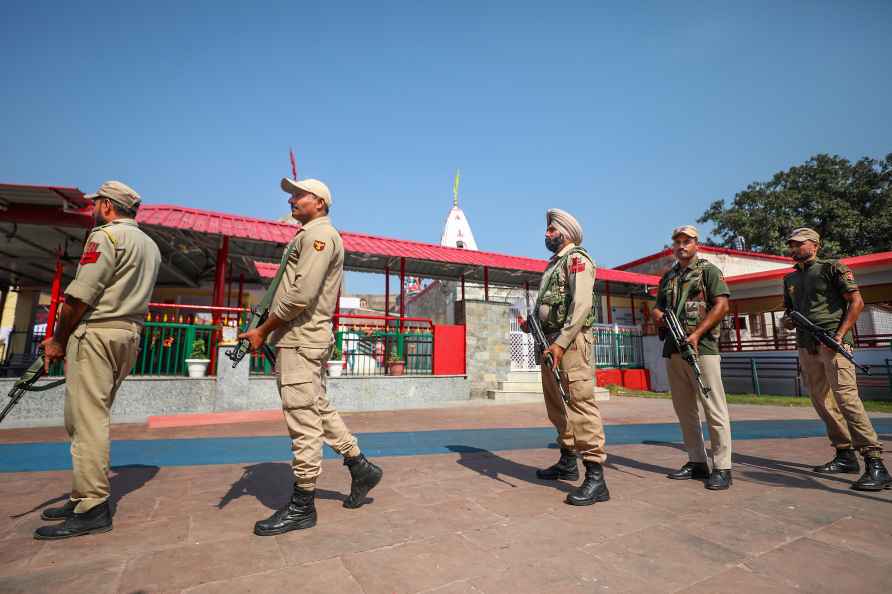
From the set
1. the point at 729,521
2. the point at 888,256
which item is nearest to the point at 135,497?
the point at 729,521

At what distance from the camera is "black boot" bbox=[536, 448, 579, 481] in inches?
131

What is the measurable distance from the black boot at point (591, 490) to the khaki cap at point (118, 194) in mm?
3303

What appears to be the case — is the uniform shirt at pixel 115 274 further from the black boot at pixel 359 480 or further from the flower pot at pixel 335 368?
the flower pot at pixel 335 368

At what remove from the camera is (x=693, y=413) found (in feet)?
11.3

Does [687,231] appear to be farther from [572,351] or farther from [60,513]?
[60,513]

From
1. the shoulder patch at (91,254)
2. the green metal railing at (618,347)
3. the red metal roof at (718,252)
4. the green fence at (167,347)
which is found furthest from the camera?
the red metal roof at (718,252)

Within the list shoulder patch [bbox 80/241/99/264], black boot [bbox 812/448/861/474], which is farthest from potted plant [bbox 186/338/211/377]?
black boot [bbox 812/448/861/474]

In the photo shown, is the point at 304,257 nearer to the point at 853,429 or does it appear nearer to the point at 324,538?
the point at 324,538

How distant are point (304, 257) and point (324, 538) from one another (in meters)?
1.48

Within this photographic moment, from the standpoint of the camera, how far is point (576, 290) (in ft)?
9.91

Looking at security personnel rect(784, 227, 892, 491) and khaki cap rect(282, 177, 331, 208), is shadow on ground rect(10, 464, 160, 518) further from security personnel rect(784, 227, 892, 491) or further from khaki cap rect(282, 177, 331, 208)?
security personnel rect(784, 227, 892, 491)

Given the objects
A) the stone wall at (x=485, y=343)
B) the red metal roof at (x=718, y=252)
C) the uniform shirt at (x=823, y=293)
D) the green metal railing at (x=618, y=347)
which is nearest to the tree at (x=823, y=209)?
the red metal roof at (x=718, y=252)

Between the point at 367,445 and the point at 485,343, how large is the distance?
18.7 ft

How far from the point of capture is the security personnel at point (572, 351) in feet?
9.39
